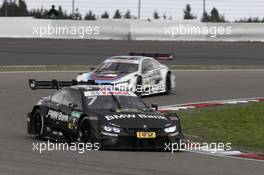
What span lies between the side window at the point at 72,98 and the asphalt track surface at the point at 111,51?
61.6ft

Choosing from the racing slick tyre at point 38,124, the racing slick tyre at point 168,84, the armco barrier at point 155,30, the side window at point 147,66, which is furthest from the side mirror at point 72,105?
the armco barrier at point 155,30

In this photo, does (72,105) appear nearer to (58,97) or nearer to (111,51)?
(58,97)

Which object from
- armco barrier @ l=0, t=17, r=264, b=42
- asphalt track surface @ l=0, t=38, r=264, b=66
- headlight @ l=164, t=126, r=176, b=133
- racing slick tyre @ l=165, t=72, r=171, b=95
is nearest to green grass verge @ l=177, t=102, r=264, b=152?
headlight @ l=164, t=126, r=176, b=133

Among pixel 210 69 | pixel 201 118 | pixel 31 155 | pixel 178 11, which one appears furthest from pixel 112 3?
pixel 31 155

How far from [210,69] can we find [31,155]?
22.2m

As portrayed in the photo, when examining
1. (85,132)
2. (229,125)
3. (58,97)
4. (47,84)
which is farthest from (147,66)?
(85,132)

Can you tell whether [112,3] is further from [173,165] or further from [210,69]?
[173,165]

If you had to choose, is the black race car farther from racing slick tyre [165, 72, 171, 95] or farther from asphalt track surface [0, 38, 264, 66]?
asphalt track surface [0, 38, 264, 66]

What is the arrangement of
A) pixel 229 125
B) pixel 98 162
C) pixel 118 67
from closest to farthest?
1. pixel 98 162
2. pixel 229 125
3. pixel 118 67

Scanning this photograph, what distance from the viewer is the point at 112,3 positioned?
41750mm
